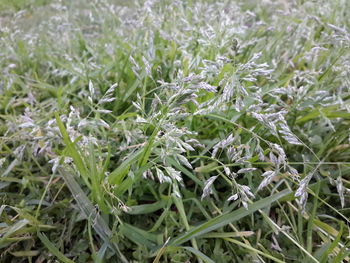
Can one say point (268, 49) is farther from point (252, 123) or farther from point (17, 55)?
point (17, 55)

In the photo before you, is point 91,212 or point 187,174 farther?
point 187,174

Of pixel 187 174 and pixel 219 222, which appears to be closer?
pixel 219 222

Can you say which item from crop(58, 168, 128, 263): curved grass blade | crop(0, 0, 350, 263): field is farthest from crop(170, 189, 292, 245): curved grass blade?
crop(58, 168, 128, 263): curved grass blade

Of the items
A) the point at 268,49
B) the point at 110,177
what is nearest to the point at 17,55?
the point at 110,177

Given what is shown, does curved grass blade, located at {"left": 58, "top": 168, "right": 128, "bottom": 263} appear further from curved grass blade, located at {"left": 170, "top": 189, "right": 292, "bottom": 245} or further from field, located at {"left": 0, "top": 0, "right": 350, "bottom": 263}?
curved grass blade, located at {"left": 170, "top": 189, "right": 292, "bottom": 245}

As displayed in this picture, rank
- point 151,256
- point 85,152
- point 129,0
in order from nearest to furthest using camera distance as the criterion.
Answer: point 151,256 < point 85,152 < point 129,0

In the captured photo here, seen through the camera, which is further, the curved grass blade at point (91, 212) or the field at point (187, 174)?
the curved grass blade at point (91, 212)

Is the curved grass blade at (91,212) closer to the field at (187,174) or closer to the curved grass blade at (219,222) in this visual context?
the field at (187,174)

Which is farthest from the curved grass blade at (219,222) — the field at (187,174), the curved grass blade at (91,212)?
the curved grass blade at (91,212)

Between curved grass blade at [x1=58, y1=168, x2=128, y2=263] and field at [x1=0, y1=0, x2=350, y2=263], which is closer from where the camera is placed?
field at [x1=0, y1=0, x2=350, y2=263]

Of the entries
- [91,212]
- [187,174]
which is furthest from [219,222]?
[91,212]

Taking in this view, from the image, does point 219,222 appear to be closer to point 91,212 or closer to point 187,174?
point 187,174
